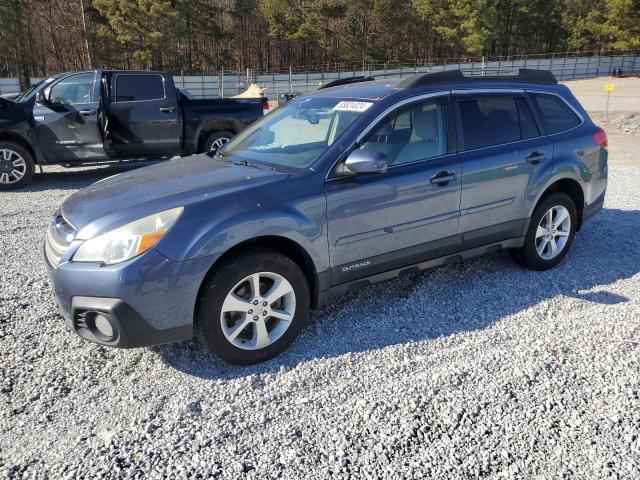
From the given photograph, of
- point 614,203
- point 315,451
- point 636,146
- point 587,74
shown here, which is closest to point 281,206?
point 315,451

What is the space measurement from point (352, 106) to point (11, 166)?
6.75 m

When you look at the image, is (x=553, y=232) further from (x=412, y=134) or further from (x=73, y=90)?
(x=73, y=90)

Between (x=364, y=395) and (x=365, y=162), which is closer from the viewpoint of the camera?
(x=364, y=395)

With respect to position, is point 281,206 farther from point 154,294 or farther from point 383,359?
point 383,359

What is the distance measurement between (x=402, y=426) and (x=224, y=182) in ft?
5.94

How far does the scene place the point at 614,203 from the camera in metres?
7.27

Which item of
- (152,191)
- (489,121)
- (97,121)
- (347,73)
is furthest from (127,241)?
(347,73)

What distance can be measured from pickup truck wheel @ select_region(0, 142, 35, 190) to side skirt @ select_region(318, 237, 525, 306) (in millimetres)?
6859

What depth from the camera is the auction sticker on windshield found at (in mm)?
3769

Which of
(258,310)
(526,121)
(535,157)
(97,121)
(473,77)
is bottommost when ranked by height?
(258,310)

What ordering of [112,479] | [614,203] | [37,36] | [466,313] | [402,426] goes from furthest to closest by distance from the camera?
[37,36] → [614,203] → [466,313] → [402,426] → [112,479]

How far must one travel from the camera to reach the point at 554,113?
474 centimetres

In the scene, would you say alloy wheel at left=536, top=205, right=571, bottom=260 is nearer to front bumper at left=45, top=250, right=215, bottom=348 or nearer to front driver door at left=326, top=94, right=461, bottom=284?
front driver door at left=326, top=94, right=461, bottom=284

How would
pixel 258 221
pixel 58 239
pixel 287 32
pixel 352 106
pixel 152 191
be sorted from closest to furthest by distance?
1. pixel 258 221
2. pixel 58 239
3. pixel 152 191
4. pixel 352 106
5. pixel 287 32
